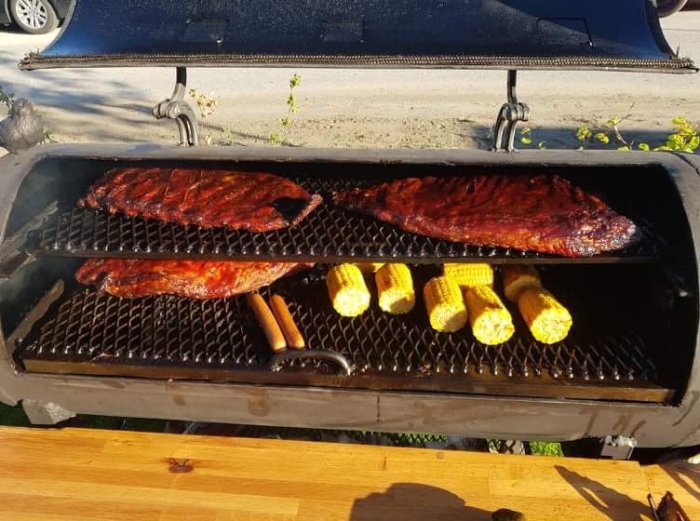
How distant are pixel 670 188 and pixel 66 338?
3.12m

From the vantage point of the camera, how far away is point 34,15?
13.2m

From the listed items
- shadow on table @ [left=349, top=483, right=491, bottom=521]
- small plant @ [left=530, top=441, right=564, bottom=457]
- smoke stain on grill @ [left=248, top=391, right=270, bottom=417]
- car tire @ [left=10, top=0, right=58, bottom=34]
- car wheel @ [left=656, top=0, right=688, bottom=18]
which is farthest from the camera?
car tire @ [left=10, top=0, right=58, bottom=34]

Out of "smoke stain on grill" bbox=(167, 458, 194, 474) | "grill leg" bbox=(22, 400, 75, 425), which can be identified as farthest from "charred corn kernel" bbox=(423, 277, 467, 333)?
"grill leg" bbox=(22, 400, 75, 425)

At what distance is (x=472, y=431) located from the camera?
9.36 ft

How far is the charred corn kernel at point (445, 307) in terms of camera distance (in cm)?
298

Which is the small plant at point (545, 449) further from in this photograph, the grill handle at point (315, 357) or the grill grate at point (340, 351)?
the grill handle at point (315, 357)

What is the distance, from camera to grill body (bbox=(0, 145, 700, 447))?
2674mm

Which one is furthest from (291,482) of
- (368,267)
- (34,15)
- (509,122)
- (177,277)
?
(34,15)

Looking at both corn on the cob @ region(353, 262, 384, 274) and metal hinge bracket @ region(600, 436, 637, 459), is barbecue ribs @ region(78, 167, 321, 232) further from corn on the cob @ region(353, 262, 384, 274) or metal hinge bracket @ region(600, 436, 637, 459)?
metal hinge bracket @ region(600, 436, 637, 459)

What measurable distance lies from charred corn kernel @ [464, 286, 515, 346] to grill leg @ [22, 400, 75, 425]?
218 cm

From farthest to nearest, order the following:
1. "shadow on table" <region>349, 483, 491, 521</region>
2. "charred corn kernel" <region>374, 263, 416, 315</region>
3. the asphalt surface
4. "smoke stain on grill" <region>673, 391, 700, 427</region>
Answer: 1. the asphalt surface
2. "charred corn kernel" <region>374, 263, 416, 315</region>
3. "shadow on table" <region>349, 483, 491, 521</region>
4. "smoke stain on grill" <region>673, 391, 700, 427</region>

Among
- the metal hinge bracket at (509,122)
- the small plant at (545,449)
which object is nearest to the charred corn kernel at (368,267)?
the metal hinge bracket at (509,122)

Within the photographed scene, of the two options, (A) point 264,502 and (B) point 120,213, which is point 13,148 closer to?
(B) point 120,213

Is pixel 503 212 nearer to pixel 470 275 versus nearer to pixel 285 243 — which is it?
pixel 470 275
